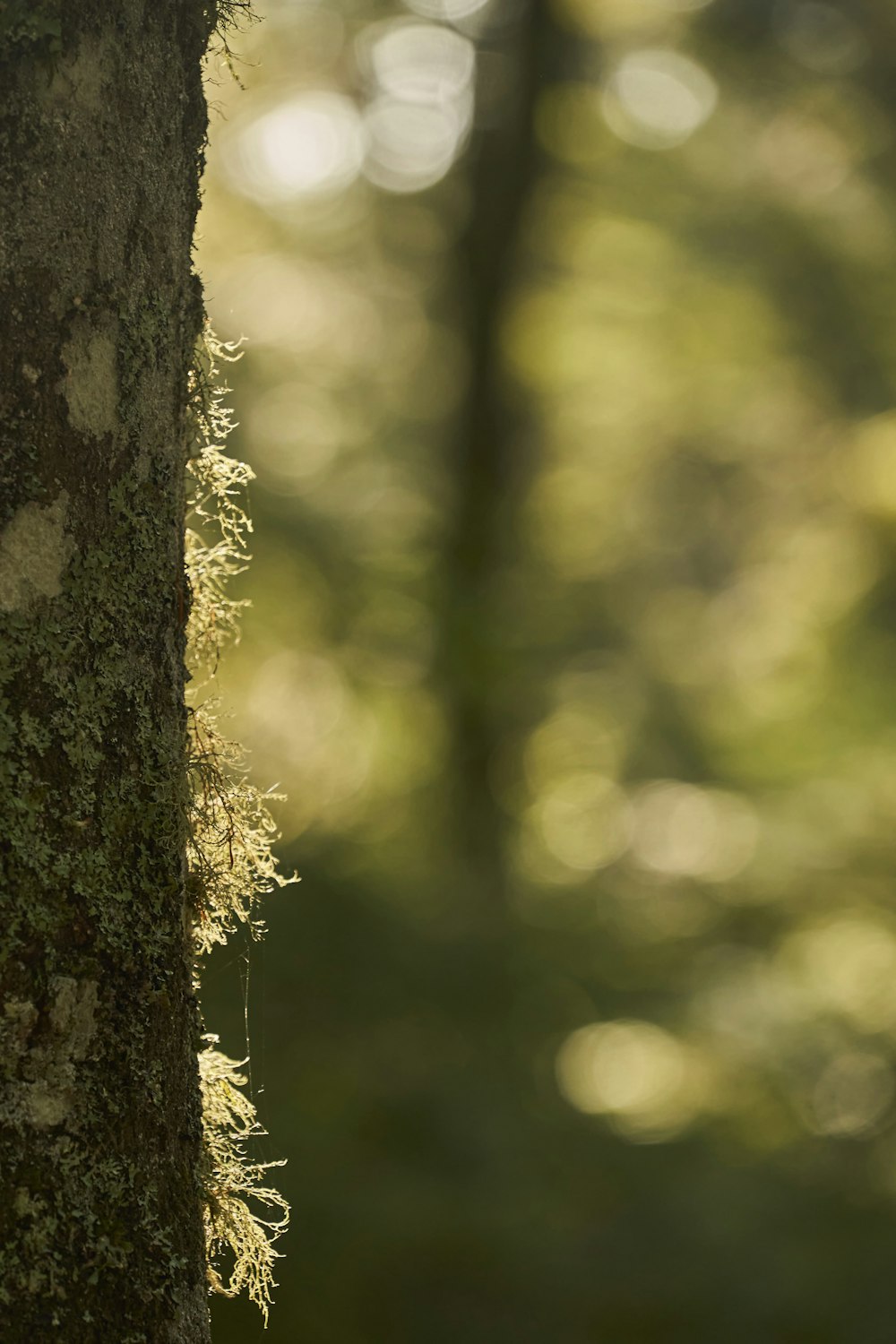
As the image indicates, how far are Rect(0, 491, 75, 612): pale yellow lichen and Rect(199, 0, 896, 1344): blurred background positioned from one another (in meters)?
4.14

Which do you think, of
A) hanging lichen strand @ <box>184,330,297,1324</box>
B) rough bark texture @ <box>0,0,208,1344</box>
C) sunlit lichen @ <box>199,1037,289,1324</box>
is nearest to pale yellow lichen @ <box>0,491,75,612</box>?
rough bark texture @ <box>0,0,208,1344</box>

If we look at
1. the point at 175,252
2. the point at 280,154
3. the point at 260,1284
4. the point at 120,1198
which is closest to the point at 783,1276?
the point at 260,1284

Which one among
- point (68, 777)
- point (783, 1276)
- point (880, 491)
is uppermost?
point (880, 491)

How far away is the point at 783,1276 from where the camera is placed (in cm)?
452

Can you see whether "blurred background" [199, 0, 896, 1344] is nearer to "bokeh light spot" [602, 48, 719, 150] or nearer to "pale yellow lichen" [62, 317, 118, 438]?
"bokeh light spot" [602, 48, 719, 150]

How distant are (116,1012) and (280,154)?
7258mm

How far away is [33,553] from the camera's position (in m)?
0.90

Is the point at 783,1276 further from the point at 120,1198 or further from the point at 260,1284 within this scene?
the point at 120,1198

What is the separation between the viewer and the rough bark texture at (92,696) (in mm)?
876

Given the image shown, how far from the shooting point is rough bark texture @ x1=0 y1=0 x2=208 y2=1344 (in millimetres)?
876

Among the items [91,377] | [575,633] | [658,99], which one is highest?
[658,99]

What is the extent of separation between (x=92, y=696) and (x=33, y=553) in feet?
0.39

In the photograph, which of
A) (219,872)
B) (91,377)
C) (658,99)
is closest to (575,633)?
(658,99)

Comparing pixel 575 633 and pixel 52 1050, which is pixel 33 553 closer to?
pixel 52 1050
